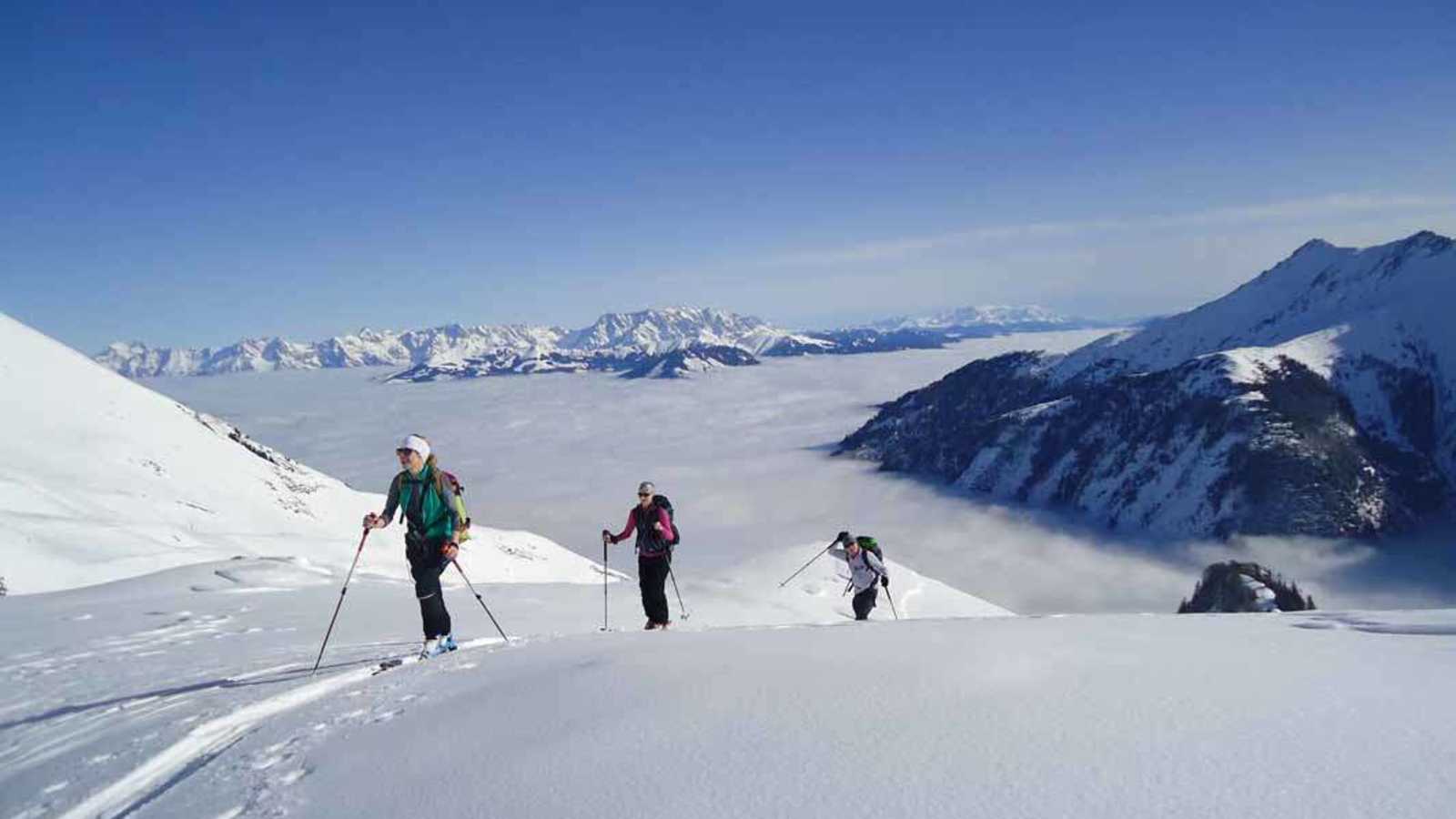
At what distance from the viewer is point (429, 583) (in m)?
10.1

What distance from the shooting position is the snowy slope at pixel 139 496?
2423 centimetres

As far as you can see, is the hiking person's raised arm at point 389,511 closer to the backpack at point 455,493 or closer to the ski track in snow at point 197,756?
the backpack at point 455,493

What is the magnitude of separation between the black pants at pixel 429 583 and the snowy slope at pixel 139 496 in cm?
1758

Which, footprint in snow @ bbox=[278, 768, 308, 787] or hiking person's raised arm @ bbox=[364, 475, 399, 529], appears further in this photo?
hiking person's raised arm @ bbox=[364, 475, 399, 529]

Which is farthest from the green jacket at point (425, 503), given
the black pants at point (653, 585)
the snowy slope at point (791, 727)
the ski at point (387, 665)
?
the black pants at point (653, 585)

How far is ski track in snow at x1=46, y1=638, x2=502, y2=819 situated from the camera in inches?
212

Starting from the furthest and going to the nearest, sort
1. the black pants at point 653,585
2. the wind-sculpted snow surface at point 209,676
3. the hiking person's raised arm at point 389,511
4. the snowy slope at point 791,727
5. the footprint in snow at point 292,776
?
the black pants at point 653,585 → the hiking person's raised arm at point 389,511 → the wind-sculpted snow surface at point 209,676 → the footprint in snow at point 292,776 → the snowy slope at point 791,727

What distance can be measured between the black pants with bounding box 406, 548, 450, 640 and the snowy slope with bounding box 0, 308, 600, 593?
1758 centimetres

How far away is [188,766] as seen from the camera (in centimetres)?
A: 604

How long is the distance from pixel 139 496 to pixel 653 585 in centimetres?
3740

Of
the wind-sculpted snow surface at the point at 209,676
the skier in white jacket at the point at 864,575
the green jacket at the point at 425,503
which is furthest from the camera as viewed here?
the skier in white jacket at the point at 864,575

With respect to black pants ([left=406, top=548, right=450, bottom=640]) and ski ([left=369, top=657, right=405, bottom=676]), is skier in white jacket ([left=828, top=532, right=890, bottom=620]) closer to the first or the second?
black pants ([left=406, top=548, right=450, bottom=640])

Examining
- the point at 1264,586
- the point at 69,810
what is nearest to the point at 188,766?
the point at 69,810

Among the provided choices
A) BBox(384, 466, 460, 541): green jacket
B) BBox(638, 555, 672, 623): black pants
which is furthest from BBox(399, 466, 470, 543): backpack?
BBox(638, 555, 672, 623): black pants
